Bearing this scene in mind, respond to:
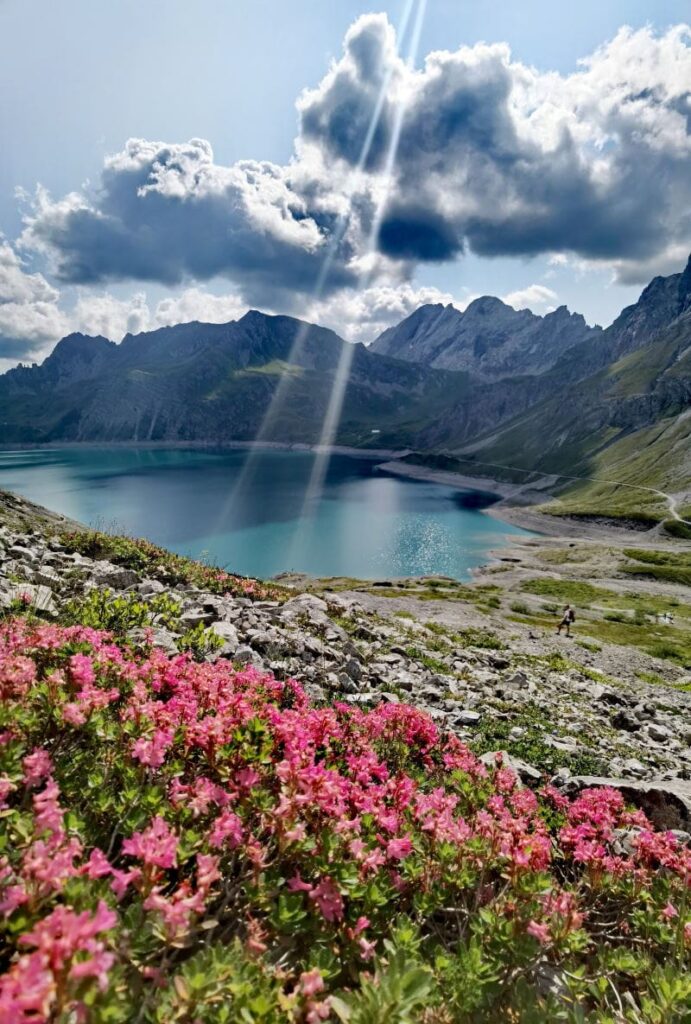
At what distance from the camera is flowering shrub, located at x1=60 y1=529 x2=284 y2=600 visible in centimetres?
2028

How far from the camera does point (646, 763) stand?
13.8 m

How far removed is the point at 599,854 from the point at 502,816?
103cm

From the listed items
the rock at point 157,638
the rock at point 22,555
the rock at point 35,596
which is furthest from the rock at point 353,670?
the rock at point 22,555

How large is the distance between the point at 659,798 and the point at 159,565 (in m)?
19.1

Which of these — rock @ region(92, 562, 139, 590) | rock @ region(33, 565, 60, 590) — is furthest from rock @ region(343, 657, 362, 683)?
rock @ region(33, 565, 60, 590)

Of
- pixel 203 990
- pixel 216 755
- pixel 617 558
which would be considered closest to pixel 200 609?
pixel 216 755

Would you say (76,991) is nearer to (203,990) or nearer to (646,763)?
(203,990)

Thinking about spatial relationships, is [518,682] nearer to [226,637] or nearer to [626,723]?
[626,723]

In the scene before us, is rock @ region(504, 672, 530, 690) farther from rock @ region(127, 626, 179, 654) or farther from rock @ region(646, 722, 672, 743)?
rock @ region(127, 626, 179, 654)

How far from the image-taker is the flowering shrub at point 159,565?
20.3 m

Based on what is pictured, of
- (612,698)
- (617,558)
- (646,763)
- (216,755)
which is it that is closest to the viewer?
(216,755)

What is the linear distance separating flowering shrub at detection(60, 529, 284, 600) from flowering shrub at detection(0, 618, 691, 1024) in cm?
1418

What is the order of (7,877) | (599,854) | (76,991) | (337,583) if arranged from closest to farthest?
(76,991) < (7,877) < (599,854) < (337,583)

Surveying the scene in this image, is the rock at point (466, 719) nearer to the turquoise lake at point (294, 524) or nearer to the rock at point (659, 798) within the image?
the rock at point (659, 798)
